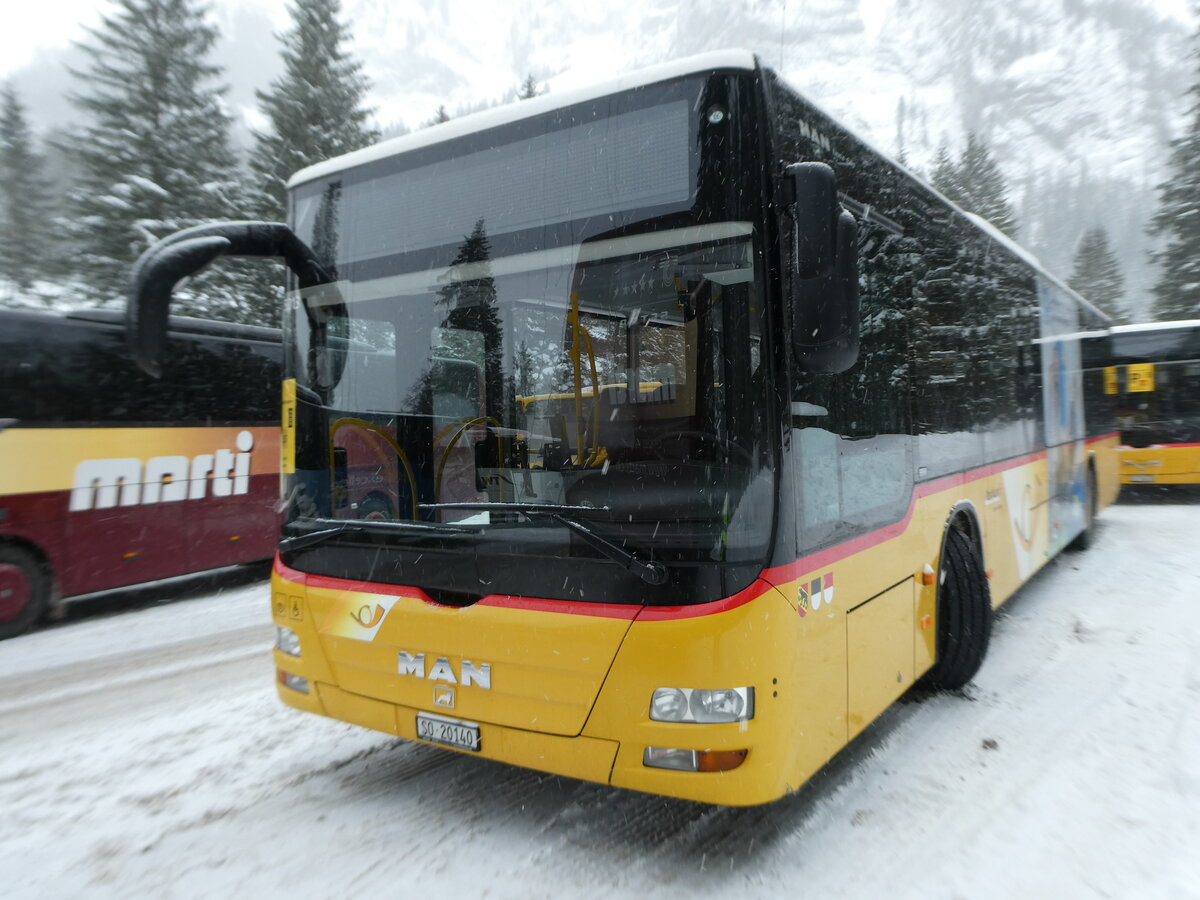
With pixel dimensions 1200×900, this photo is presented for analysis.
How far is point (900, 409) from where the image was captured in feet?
13.3

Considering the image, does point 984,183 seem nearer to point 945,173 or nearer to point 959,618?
point 945,173

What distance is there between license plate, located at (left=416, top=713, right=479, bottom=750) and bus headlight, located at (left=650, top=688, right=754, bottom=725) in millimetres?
856

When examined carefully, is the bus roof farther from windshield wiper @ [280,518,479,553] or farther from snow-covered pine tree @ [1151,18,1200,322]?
snow-covered pine tree @ [1151,18,1200,322]

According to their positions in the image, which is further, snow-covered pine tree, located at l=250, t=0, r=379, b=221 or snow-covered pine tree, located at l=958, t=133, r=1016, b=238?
snow-covered pine tree, located at l=958, t=133, r=1016, b=238

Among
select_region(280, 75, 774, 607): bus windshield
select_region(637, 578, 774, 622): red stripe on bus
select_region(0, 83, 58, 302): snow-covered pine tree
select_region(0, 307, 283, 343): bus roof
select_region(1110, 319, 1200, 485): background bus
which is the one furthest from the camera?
select_region(0, 83, 58, 302): snow-covered pine tree

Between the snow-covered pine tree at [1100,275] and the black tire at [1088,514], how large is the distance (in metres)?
48.2

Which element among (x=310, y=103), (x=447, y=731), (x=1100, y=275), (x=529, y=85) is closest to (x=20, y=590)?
(x=447, y=731)

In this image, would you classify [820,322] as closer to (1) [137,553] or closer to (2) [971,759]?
(2) [971,759]

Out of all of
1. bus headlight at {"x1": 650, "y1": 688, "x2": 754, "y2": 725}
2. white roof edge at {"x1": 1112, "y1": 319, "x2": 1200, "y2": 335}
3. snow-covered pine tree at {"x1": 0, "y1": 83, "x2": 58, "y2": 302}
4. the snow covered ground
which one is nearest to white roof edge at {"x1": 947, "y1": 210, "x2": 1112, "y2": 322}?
the snow covered ground

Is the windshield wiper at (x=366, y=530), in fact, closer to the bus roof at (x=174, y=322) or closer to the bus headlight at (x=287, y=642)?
the bus headlight at (x=287, y=642)

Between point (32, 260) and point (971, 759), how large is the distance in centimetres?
3912

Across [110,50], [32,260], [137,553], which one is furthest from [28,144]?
[137,553]

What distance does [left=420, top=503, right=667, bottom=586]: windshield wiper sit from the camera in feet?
9.10

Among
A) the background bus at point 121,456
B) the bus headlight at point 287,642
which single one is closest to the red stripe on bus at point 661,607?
the bus headlight at point 287,642
